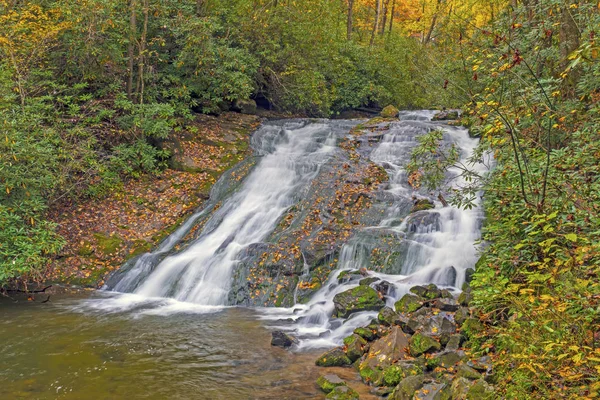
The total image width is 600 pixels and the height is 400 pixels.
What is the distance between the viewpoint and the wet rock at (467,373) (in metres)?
5.76

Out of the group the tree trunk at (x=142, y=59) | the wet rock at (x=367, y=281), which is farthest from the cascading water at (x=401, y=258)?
the tree trunk at (x=142, y=59)

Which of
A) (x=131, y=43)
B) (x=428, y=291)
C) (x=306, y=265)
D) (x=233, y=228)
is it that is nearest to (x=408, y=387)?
(x=428, y=291)

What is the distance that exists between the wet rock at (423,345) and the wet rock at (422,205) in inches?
230

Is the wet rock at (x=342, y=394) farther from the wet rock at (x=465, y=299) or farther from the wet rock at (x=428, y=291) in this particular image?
the wet rock at (x=428, y=291)

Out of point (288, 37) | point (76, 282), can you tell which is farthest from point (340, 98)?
point (76, 282)

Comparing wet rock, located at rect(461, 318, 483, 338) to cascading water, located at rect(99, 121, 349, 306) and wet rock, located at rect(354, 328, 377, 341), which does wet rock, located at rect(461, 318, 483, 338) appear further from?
cascading water, located at rect(99, 121, 349, 306)

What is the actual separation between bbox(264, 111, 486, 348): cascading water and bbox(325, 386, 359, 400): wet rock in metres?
1.99

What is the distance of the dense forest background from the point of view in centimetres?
533

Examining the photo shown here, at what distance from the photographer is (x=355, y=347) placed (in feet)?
24.7

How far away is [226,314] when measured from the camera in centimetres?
1013

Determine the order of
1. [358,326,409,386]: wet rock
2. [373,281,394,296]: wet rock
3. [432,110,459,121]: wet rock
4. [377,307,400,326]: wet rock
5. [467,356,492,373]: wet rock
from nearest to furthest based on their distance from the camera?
[467,356,492,373]: wet rock → [358,326,409,386]: wet rock → [377,307,400,326]: wet rock → [373,281,394,296]: wet rock → [432,110,459,121]: wet rock

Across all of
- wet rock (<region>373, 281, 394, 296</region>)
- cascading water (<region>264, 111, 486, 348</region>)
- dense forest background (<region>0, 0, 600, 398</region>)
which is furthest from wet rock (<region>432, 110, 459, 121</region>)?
wet rock (<region>373, 281, 394, 296</region>)

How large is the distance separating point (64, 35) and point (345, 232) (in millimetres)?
10917

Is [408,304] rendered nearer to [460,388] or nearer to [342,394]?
[342,394]
